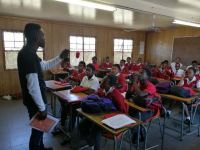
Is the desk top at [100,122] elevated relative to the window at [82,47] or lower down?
lower down

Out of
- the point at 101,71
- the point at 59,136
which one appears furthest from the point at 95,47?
the point at 59,136

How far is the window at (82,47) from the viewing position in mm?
7000

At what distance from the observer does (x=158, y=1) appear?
3807mm

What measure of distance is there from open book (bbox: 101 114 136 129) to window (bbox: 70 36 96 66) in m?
5.41

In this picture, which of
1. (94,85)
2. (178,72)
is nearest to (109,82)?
(94,85)

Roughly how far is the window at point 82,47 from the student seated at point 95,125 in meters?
4.86

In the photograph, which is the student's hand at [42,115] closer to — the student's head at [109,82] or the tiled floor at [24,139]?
the student's head at [109,82]

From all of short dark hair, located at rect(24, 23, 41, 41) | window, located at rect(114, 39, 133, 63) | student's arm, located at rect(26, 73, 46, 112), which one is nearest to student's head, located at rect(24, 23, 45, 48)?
short dark hair, located at rect(24, 23, 41, 41)

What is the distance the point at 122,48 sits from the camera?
Answer: 8555 mm

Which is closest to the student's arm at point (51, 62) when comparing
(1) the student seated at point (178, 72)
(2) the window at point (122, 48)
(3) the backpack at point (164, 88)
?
(3) the backpack at point (164, 88)

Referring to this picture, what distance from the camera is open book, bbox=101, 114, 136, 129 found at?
174 cm

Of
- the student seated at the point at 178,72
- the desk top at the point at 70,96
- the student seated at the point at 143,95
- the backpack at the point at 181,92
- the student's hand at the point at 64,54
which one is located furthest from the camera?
the student seated at the point at 178,72

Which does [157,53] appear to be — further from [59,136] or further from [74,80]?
[59,136]

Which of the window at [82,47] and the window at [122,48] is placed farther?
the window at [122,48]
